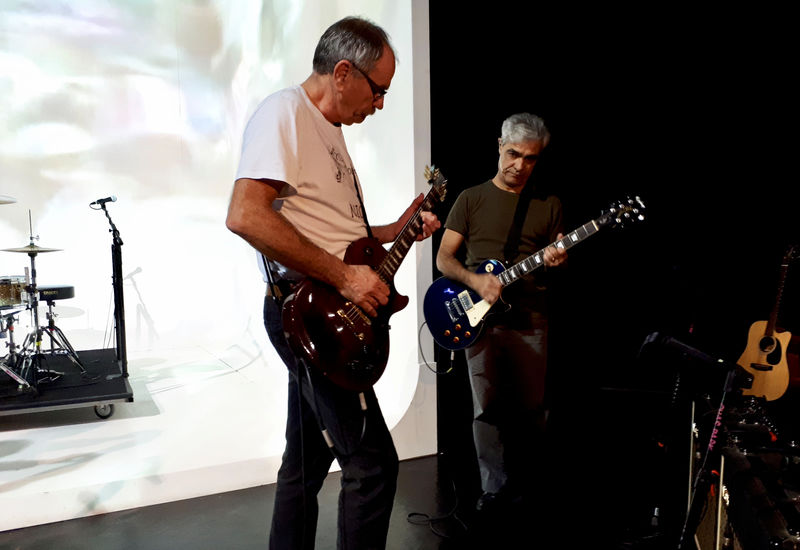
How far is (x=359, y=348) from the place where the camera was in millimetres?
1611

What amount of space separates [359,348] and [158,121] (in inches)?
255

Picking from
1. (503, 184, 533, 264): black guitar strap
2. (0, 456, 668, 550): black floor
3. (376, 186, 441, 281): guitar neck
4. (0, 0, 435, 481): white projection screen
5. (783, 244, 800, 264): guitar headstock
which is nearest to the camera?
(376, 186, 441, 281): guitar neck

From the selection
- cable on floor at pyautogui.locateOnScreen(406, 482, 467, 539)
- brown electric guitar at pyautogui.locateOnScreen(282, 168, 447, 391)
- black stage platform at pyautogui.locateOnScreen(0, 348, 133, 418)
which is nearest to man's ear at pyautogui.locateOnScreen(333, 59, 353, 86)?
brown electric guitar at pyautogui.locateOnScreen(282, 168, 447, 391)

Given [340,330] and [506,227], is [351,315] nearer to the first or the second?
[340,330]

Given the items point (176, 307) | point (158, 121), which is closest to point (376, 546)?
point (176, 307)

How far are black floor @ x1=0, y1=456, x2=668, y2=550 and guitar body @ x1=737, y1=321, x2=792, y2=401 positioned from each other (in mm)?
1537

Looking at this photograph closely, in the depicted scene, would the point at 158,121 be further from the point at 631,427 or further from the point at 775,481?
the point at 775,481

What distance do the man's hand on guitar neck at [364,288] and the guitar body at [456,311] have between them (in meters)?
1.14

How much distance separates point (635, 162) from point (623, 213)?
5.35 ft

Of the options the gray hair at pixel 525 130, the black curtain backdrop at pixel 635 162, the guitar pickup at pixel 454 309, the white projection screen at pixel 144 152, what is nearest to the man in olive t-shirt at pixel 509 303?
the gray hair at pixel 525 130

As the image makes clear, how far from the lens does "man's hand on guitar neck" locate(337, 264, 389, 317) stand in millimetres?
1577

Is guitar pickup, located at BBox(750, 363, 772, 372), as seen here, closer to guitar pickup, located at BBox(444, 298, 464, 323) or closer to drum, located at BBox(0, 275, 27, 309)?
guitar pickup, located at BBox(444, 298, 464, 323)

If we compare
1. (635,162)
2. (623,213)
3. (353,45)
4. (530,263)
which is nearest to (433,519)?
(530,263)

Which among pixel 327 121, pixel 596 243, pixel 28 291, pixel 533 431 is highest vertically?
pixel 327 121
